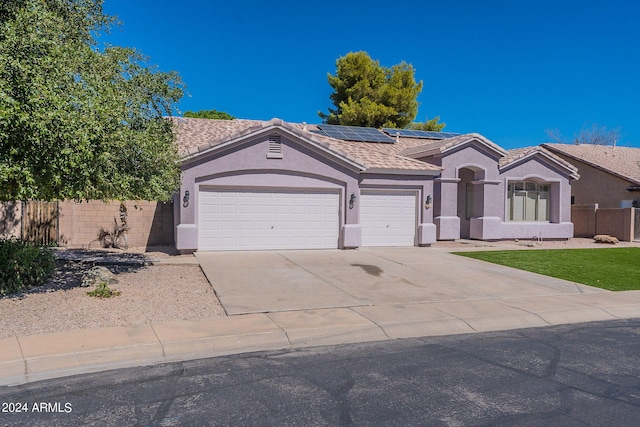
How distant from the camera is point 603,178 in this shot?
29.5 meters

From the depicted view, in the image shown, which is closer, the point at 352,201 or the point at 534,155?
the point at 352,201

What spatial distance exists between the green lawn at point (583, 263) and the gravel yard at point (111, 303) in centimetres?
926

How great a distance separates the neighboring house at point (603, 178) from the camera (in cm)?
2811

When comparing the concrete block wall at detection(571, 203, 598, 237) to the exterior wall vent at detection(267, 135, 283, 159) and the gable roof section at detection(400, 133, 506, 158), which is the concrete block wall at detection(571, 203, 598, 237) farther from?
the exterior wall vent at detection(267, 135, 283, 159)

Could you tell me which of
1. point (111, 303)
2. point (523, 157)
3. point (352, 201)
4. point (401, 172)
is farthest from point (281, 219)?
point (523, 157)

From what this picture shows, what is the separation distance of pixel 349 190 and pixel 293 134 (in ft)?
9.19

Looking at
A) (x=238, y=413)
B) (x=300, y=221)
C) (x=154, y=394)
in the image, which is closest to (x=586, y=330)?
(x=238, y=413)

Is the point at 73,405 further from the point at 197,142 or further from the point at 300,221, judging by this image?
the point at 197,142

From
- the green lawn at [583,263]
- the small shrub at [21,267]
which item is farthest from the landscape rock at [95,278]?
the green lawn at [583,263]

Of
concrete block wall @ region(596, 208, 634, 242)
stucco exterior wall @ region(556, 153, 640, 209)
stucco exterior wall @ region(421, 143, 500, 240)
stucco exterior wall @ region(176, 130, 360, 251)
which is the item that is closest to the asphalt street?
stucco exterior wall @ region(176, 130, 360, 251)

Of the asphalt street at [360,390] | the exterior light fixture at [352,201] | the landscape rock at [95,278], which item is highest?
the exterior light fixture at [352,201]

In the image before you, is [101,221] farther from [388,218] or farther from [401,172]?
[401,172]

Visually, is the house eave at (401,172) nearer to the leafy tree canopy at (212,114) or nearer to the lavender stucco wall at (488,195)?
the lavender stucco wall at (488,195)

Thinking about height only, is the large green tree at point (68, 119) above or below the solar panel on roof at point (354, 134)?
below
